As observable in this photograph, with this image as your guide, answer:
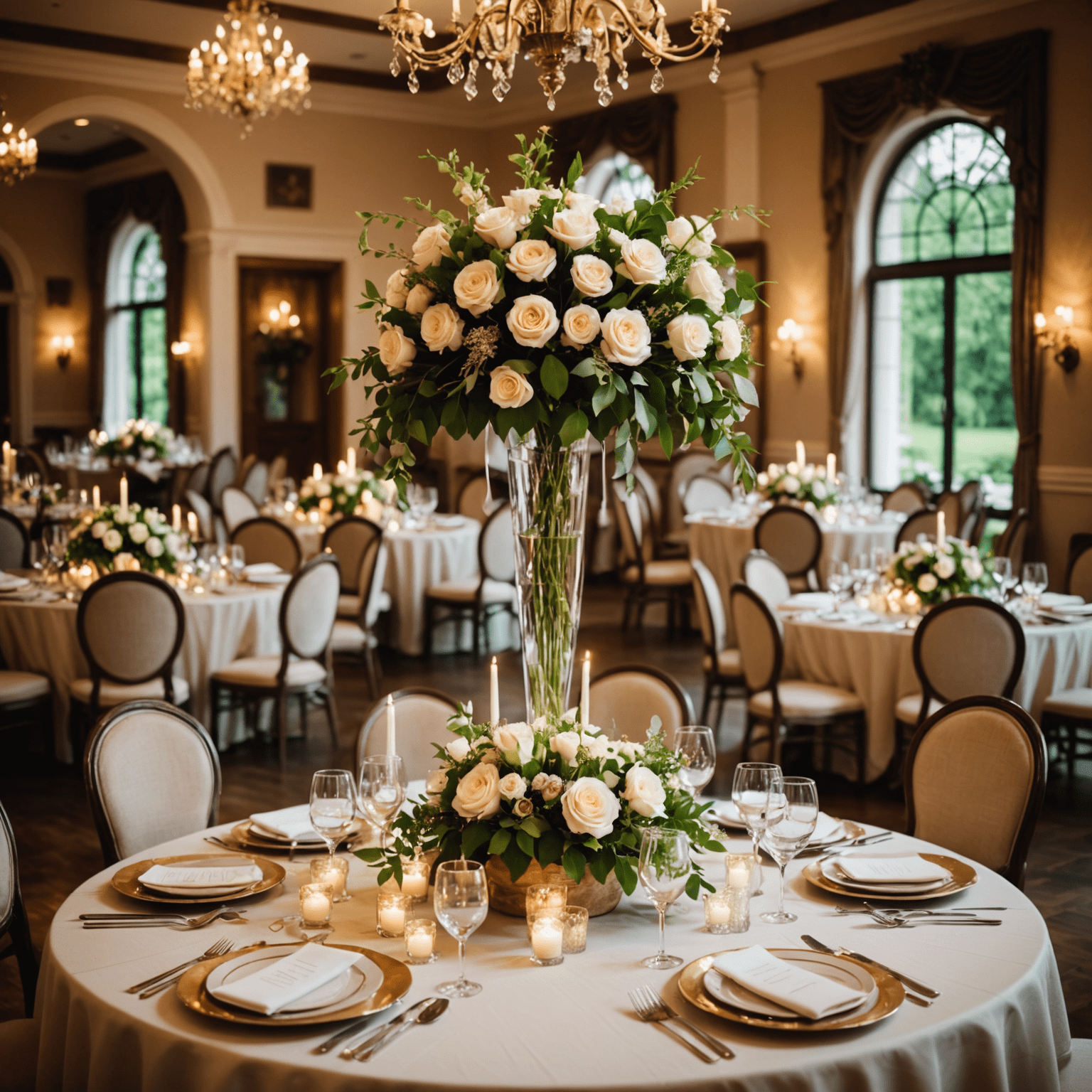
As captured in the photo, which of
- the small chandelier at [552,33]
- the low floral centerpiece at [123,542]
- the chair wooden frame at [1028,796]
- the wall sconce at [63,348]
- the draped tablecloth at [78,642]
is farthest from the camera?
the wall sconce at [63,348]

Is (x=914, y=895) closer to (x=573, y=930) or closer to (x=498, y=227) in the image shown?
(x=573, y=930)

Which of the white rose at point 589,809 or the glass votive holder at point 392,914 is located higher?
the white rose at point 589,809

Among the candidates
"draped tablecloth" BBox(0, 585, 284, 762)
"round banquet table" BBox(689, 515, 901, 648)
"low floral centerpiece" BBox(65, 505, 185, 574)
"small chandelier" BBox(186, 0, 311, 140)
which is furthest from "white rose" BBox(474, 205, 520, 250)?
"small chandelier" BBox(186, 0, 311, 140)

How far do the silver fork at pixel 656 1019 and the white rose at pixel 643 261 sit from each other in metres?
1.23

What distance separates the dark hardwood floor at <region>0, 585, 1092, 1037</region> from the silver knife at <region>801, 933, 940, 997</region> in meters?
1.65

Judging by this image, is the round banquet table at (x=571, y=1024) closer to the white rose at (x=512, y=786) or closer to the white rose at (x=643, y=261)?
the white rose at (x=512, y=786)

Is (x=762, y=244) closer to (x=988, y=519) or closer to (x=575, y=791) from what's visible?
(x=988, y=519)

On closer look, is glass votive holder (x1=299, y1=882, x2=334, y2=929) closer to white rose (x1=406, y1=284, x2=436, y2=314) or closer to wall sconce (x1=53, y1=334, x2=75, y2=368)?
white rose (x1=406, y1=284, x2=436, y2=314)

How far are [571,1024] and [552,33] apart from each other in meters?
2.80

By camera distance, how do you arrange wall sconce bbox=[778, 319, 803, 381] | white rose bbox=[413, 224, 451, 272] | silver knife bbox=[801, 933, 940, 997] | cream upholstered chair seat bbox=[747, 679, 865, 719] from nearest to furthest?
silver knife bbox=[801, 933, 940, 997] → white rose bbox=[413, 224, 451, 272] → cream upholstered chair seat bbox=[747, 679, 865, 719] → wall sconce bbox=[778, 319, 803, 381]

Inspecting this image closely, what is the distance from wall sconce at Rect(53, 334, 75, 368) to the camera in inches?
716

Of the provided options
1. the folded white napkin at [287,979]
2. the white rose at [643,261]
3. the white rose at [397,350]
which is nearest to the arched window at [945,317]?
the white rose at [643,261]

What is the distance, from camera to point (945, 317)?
1044cm

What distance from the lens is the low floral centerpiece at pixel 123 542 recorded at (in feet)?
20.5
